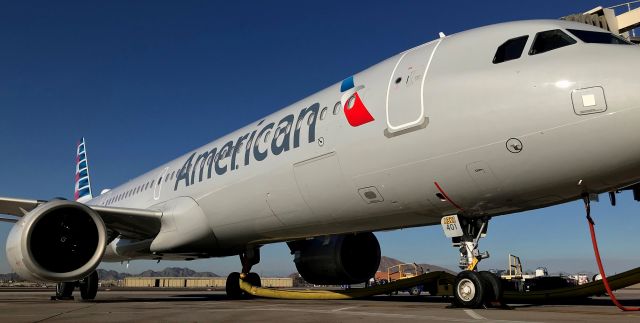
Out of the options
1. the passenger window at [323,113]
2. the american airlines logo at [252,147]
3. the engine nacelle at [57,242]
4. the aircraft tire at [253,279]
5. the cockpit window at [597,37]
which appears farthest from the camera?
the aircraft tire at [253,279]

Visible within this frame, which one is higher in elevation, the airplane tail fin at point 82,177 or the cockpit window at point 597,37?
the airplane tail fin at point 82,177

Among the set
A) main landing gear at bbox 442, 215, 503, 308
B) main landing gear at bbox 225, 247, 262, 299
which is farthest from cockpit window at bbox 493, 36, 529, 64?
main landing gear at bbox 225, 247, 262, 299

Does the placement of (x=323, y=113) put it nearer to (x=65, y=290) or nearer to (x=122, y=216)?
(x=122, y=216)

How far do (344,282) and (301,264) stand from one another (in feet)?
4.29

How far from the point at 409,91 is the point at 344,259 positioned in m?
5.95

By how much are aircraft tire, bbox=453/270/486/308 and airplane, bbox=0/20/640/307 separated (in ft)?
0.07

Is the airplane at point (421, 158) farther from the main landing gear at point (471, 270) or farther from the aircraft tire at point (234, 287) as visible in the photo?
the aircraft tire at point (234, 287)

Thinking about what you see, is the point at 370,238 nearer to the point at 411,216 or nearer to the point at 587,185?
the point at 411,216

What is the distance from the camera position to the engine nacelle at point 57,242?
33.6ft

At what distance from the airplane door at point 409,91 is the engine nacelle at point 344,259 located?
5.43m

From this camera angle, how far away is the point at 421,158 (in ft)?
26.2

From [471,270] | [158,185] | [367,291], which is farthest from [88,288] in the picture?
[471,270]

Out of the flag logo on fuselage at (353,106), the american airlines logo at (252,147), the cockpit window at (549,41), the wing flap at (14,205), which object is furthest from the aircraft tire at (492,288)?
the wing flap at (14,205)

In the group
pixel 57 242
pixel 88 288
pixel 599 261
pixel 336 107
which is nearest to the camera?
pixel 599 261
